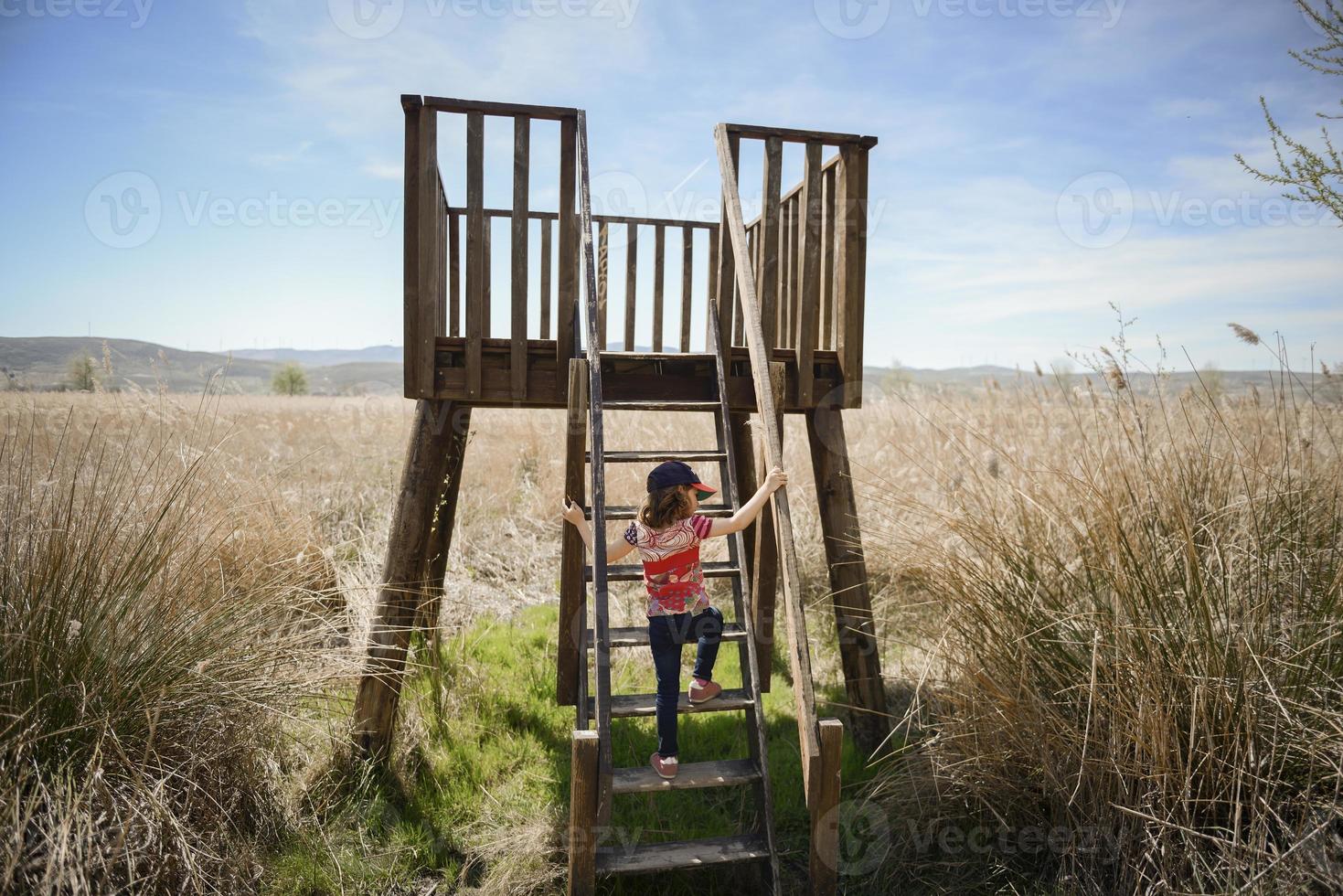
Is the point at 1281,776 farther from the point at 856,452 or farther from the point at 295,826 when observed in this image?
the point at 856,452

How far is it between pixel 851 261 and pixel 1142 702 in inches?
114

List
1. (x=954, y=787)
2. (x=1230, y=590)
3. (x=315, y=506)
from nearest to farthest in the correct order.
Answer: (x=1230, y=590)
(x=954, y=787)
(x=315, y=506)

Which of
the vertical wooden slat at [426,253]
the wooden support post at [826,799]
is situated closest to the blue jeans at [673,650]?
the wooden support post at [826,799]

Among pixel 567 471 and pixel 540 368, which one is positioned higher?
pixel 540 368

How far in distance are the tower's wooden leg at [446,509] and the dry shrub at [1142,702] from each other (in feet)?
9.03

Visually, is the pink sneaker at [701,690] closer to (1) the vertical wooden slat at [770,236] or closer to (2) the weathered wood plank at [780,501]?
(2) the weathered wood plank at [780,501]

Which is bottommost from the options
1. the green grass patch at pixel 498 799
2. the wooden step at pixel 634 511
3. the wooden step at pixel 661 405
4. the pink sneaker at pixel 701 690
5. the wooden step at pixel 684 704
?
the green grass patch at pixel 498 799

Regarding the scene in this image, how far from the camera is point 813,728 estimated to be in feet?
9.79

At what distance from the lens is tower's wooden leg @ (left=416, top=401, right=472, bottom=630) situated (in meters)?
4.71

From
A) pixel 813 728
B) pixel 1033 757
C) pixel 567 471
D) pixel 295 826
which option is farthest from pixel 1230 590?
pixel 295 826

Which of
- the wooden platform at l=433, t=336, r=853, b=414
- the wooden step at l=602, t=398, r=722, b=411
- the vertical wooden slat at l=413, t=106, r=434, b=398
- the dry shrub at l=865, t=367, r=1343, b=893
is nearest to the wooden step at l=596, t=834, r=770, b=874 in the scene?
the dry shrub at l=865, t=367, r=1343, b=893

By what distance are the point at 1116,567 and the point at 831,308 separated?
2460mm

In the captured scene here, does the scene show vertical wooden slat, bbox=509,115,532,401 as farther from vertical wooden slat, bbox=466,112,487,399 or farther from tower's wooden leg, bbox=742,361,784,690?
tower's wooden leg, bbox=742,361,784,690

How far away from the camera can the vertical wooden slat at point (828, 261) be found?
4914mm
